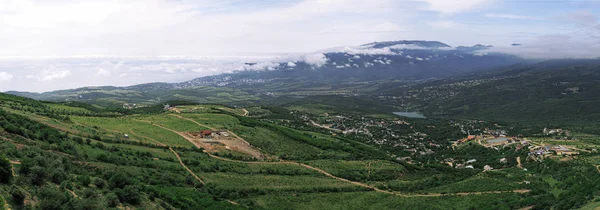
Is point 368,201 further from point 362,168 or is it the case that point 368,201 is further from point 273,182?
point 362,168

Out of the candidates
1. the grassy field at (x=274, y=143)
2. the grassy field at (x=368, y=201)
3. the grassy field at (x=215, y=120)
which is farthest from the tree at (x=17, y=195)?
the grassy field at (x=215, y=120)

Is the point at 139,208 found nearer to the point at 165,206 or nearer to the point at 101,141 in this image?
the point at 165,206

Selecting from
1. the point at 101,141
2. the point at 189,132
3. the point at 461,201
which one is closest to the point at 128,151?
the point at 101,141

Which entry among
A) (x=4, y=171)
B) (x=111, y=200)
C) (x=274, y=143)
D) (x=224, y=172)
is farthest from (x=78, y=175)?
(x=274, y=143)

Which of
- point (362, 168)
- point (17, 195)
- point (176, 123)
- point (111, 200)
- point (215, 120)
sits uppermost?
point (17, 195)

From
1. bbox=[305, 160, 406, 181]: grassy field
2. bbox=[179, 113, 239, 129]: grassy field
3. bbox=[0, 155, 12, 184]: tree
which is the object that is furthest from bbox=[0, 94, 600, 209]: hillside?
bbox=[179, 113, 239, 129]: grassy field

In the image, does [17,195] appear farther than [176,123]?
No
